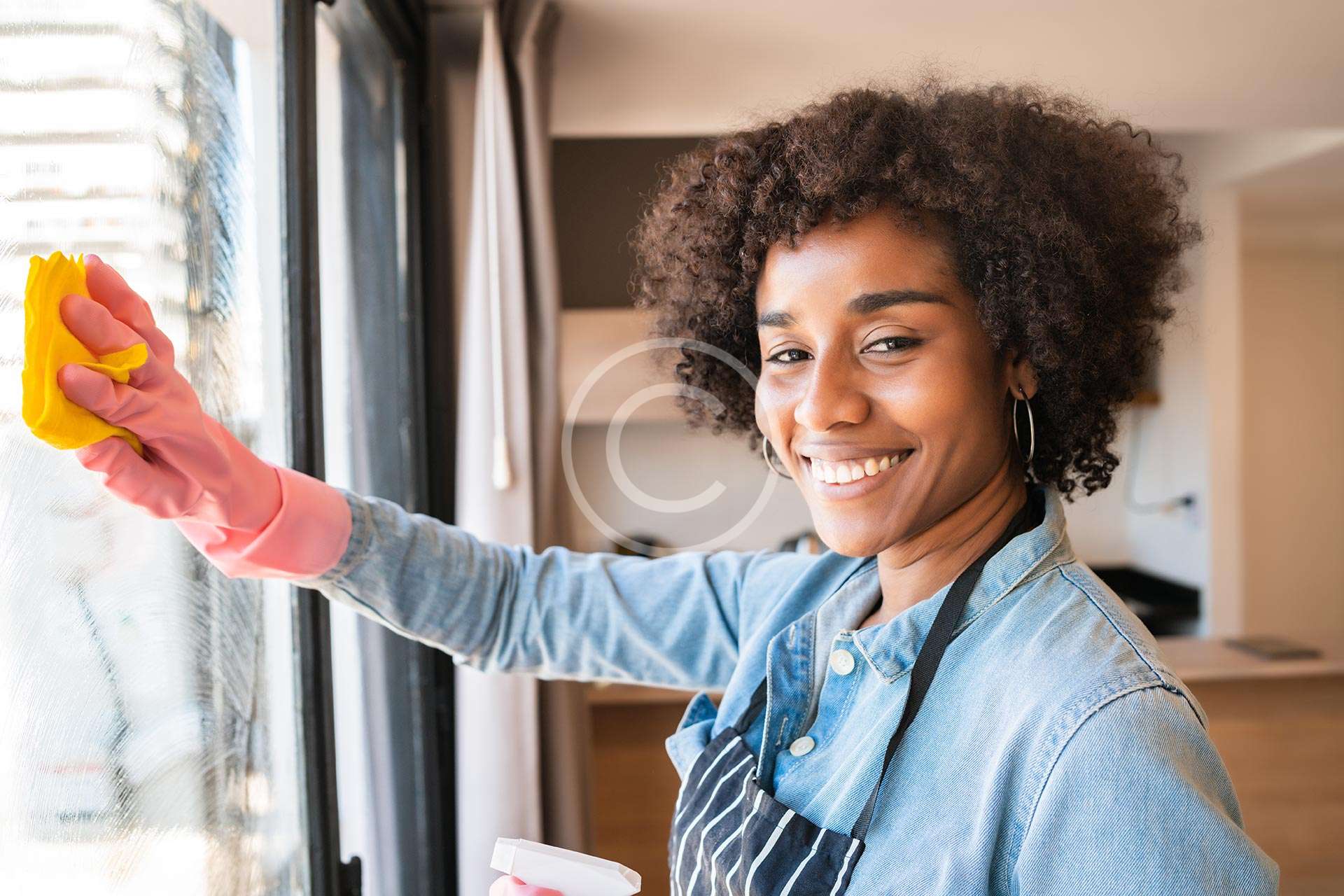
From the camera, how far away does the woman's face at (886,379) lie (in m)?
0.78

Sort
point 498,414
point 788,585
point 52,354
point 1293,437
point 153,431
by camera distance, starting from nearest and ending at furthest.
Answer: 1. point 52,354
2. point 153,431
3. point 788,585
4. point 498,414
5. point 1293,437

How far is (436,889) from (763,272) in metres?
1.44

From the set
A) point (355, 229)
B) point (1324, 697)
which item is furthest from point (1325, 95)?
point (355, 229)

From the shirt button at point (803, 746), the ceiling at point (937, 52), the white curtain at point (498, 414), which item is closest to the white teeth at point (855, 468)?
the shirt button at point (803, 746)

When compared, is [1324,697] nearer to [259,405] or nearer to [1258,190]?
[1258,190]

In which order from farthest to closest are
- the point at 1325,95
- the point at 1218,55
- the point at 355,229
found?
the point at 1325,95 < the point at 1218,55 < the point at 355,229

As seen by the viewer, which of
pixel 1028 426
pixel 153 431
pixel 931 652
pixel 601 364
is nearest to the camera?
pixel 153 431

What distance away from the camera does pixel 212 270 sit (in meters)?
0.90

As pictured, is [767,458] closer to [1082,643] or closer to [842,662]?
[842,662]

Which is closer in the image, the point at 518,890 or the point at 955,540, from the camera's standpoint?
the point at 518,890

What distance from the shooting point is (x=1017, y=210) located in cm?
80

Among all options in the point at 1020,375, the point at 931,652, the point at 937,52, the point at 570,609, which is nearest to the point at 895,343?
the point at 1020,375

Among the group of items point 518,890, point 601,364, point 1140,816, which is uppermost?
point 601,364

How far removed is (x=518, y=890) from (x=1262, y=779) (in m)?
2.52
